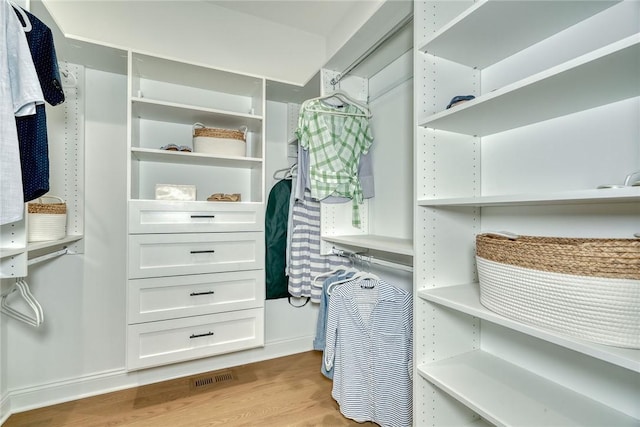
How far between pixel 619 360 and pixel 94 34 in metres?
2.74

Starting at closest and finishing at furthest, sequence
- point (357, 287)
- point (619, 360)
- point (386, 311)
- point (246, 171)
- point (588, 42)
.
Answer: point (619, 360) < point (588, 42) < point (386, 311) < point (357, 287) < point (246, 171)

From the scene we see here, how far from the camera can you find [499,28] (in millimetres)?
982

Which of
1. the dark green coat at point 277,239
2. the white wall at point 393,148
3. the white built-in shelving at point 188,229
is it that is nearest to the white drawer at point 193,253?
the white built-in shelving at point 188,229

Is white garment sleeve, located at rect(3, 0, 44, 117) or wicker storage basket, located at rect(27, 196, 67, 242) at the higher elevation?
white garment sleeve, located at rect(3, 0, 44, 117)

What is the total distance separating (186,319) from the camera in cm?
169

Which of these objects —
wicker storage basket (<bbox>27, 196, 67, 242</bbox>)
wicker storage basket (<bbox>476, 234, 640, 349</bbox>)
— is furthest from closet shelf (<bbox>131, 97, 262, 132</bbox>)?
wicker storage basket (<bbox>476, 234, 640, 349</bbox>)

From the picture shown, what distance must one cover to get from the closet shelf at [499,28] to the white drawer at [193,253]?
1403 mm

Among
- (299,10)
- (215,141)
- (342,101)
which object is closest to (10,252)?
(215,141)

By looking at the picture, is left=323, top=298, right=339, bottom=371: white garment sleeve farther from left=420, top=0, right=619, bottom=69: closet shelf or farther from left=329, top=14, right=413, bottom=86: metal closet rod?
left=329, top=14, right=413, bottom=86: metal closet rod

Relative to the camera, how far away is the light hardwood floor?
4.98 feet

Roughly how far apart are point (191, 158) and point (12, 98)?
2.91ft

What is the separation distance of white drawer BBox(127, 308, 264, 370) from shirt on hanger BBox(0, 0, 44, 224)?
37.5 inches

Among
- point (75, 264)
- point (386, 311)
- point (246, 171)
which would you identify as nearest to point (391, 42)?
point (246, 171)

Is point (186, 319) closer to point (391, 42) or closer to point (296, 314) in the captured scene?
point (296, 314)
